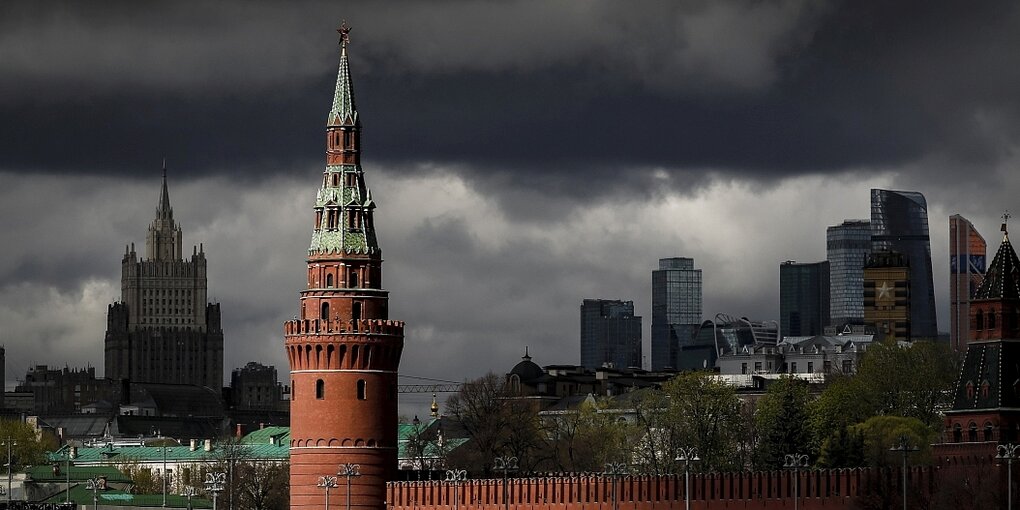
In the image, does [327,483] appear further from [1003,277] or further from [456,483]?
[1003,277]

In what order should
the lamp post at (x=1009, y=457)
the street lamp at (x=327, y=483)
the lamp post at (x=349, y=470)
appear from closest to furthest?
the lamp post at (x=1009, y=457), the street lamp at (x=327, y=483), the lamp post at (x=349, y=470)

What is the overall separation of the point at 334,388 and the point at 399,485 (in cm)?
754

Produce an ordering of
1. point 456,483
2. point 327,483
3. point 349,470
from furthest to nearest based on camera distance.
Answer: point 456,483 < point 349,470 < point 327,483

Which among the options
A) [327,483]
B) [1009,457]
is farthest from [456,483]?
[1009,457]

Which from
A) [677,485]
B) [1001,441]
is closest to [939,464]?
[1001,441]

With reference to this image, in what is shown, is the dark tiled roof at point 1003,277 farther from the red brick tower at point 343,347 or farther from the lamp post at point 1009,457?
the red brick tower at point 343,347

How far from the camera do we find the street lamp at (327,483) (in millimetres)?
170500

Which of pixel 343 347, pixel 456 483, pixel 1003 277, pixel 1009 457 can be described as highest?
pixel 1003 277

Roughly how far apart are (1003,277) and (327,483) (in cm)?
4365

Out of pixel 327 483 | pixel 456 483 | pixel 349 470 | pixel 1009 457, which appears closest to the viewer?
pixel 1009 457

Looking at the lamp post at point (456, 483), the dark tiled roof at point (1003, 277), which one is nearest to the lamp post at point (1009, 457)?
the dark tiled roof at point (1003, 277)

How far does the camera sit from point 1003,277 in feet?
574

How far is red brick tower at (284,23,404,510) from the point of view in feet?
568

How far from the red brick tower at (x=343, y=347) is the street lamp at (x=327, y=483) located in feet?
1.53
